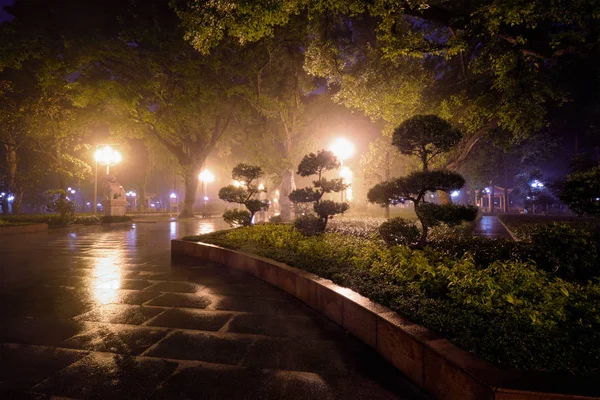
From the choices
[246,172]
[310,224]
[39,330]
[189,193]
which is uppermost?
[246,172]

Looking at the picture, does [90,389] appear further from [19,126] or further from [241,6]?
[19,126]

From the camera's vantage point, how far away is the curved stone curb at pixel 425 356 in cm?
207

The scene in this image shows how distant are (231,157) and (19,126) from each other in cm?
2143

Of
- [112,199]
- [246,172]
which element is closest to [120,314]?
[246,172]

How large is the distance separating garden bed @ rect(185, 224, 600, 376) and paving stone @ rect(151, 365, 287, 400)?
1589 millimetres

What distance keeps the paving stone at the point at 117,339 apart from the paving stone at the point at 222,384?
82 cm

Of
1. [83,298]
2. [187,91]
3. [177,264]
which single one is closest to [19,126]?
[187,91]

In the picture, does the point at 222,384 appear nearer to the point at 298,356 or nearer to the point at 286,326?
the point at 298,356

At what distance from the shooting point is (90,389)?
8.89 ft

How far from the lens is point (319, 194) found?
12117 millimetres

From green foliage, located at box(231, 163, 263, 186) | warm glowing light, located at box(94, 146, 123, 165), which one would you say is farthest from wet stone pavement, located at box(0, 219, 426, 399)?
warm glowing light, located at box(94, 146, 123, 165)

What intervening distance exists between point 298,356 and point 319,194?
8.97 meters

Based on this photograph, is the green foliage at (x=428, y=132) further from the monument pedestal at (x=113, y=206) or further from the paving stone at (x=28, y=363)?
the monument pedestal at (x=113, y=206)

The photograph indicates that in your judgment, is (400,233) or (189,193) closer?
(400,233)
